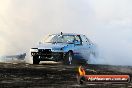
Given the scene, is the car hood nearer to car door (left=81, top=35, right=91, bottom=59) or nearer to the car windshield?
the car windshield

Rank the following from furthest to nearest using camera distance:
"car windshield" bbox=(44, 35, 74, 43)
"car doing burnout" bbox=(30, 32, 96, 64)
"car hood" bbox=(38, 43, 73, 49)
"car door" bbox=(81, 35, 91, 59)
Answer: "car door" bbox=(81, 35, 91, 59)
"car windshield" bbox=(44, 35, 74, 43)
"car hood" bbox=(38, 43, 73, 49)
"car doing burnout" bbox=(30, 32, 96, 64)

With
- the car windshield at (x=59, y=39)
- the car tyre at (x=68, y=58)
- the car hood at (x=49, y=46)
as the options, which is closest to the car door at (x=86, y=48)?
the car windshield at (x=59, y=39)

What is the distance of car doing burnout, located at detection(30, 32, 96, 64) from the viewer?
24.4 metres

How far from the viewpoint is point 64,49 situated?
80.4 feet

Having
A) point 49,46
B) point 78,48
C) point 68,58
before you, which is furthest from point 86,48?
point 49,46

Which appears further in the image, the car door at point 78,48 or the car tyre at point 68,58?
the car door at point 78,48

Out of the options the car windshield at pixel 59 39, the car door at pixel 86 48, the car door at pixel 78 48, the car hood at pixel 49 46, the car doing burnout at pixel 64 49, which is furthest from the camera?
the car door at pixel 86 48

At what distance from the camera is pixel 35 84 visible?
13922mm

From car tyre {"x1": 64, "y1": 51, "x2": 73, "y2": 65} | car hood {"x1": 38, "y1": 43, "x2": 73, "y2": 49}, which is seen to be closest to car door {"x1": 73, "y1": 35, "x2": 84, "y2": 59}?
car tyre {"x1": 64, "y1": 51, "x2": 73, "y2": 65}

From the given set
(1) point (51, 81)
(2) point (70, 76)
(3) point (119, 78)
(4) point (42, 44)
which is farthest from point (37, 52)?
(3) point (119, 78)

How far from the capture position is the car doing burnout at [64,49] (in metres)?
24.4

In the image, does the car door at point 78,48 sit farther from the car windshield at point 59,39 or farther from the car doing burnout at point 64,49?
the car windshield at point 59,39

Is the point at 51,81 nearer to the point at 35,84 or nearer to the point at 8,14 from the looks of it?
the point at 35,84

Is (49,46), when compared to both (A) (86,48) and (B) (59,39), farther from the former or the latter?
(A) (86,48)
